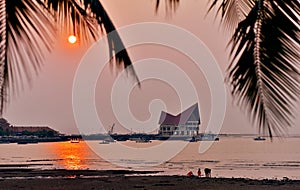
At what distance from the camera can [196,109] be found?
2.00 m

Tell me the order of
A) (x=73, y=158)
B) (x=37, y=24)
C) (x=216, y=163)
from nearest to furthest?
(x=37, y=24) < (x=216, y=163) < (x=73, y=158)

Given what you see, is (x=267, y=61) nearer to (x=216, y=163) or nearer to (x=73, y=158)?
(x=216, y=163)

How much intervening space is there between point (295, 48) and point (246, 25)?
0.16 metres

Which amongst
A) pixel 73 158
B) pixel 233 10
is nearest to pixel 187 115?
pixel 233 10

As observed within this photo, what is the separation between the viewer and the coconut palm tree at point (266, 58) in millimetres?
1639

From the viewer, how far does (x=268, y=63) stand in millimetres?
1666

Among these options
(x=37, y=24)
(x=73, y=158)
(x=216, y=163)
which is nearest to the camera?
(x=37, y=24)

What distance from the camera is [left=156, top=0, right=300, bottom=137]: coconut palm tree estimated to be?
1639 millimetres

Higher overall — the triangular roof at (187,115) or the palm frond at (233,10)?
the palm frond at (233,10)

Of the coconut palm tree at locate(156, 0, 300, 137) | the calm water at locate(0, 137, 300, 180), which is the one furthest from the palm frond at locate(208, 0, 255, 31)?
the calm water at locate(0, 137, 300, 180)

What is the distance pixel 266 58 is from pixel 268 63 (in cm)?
2

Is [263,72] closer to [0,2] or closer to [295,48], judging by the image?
[295,48]

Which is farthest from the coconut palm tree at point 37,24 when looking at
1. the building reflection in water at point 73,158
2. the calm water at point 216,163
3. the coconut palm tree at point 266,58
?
the building reflection in water at point 73,158

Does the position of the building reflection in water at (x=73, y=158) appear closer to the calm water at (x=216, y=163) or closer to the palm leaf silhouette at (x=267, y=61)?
the calm water at (x=216, y=163)
